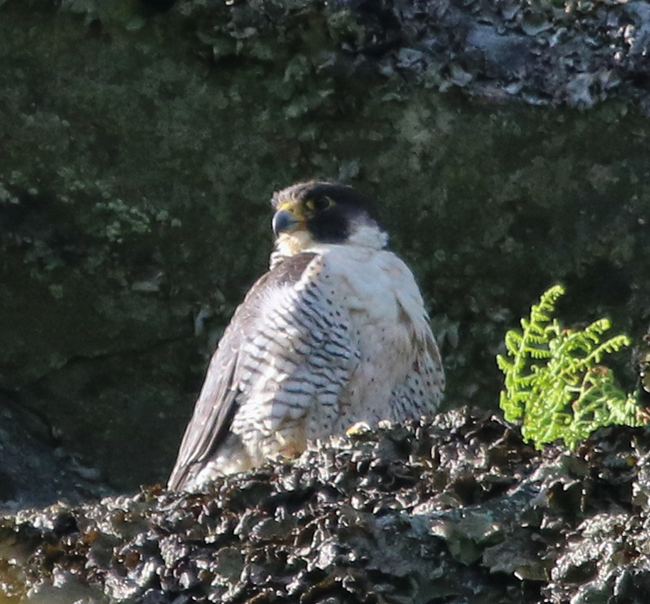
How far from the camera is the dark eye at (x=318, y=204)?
15.3ft

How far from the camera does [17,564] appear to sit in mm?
2777

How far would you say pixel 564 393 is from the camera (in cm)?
314

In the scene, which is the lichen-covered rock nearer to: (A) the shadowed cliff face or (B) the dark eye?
(B) the dark eye

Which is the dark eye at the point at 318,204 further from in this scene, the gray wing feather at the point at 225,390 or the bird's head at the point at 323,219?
the gray wing feather at the point at 225,390

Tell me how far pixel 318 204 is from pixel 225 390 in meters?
0.68

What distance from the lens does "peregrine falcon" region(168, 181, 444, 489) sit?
13.9 ft

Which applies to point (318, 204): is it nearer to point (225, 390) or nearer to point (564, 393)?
point (225, 390)

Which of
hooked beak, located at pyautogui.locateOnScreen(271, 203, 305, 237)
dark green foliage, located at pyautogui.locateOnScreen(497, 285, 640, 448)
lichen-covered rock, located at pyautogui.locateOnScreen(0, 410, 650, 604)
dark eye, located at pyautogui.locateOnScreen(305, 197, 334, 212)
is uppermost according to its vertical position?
dark eye, located at pyautogui.locateOnScreen(305, 197, 334, 212)

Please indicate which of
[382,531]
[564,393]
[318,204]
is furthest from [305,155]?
[382,531]

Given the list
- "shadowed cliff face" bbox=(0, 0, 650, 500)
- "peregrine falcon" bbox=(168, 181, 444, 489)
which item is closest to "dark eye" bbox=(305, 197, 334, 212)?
"peregrine falcon" bbox=(168, 181, 444, 489)

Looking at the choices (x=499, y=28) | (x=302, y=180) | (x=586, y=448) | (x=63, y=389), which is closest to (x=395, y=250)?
(x=302, y=180)

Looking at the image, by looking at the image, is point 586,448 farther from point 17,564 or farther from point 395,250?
point 395,250

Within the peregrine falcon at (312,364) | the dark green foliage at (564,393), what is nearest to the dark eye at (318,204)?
the peregrine falcon at (312,364)

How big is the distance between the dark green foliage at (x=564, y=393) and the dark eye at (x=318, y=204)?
A: 1.44 meters
